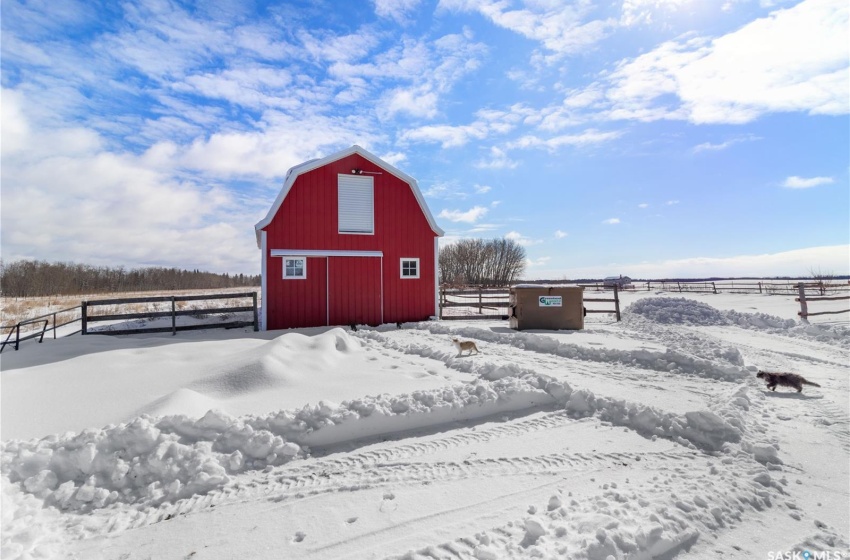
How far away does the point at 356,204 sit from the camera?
12977 mm

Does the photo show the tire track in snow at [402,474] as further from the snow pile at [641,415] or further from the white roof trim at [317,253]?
the white roof trim at [317,253]

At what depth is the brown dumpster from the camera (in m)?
11.6

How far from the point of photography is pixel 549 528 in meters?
2.47

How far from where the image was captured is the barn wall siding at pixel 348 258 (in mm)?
12070

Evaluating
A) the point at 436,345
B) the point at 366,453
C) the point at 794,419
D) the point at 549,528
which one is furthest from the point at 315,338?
the point at 794,419

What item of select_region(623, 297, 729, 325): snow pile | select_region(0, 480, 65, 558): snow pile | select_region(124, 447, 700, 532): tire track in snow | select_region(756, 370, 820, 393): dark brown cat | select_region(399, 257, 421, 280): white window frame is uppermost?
select_region(399, 257, 421, 280): white window frame

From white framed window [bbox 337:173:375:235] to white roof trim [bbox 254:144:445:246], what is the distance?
631 mm

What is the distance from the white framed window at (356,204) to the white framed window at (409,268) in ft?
5.19

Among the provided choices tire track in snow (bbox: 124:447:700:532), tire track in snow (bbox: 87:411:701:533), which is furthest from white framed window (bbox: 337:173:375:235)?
tire track in snow (bbox: 124:447:700:532)

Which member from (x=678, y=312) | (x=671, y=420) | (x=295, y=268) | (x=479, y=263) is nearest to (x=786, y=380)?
(x=671, y=420)

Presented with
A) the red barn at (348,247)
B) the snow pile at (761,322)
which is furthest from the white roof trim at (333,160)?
the snow pile at (761,322)

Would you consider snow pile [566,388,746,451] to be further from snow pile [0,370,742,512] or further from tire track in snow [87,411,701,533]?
tire track in snow [87,411,701,533]

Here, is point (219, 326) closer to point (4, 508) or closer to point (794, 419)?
point (4, 508)

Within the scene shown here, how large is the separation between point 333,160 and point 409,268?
175 inches
